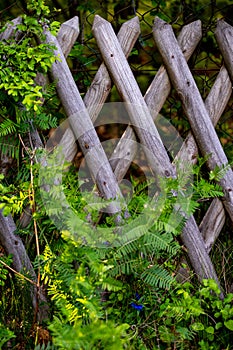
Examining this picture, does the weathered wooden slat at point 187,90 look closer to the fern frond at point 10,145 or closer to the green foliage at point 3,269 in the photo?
the fern frond at point 10,145

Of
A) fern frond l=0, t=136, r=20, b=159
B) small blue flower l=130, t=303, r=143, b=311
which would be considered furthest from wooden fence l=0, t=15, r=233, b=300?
small blue flower l=130, t=303, r=143, b=311

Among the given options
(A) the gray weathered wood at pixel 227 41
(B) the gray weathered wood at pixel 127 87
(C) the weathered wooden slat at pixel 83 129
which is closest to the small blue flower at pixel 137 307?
(C) the weathered wooden slat at pixel 83 129

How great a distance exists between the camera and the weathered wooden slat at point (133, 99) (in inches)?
93.4

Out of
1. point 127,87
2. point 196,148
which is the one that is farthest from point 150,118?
point 196,148

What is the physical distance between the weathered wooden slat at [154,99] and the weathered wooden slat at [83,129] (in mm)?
78

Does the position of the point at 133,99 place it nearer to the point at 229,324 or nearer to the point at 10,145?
the point at 10,145

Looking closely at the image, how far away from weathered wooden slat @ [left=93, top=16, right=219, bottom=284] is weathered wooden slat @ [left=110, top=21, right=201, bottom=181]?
55mm

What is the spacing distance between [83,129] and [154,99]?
38cm

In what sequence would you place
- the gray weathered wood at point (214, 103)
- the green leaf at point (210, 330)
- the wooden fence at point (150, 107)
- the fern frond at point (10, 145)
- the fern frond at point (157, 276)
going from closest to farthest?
the fern frond at point (157, 276) < the green leaf at point (210, 330) < the fern frond at point (10, 145) < the wooden fence at point (150, 107) < the gray weathered wood at point (214, 103)

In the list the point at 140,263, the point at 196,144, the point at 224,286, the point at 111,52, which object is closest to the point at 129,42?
the point at 111,52

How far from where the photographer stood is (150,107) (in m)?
2.44

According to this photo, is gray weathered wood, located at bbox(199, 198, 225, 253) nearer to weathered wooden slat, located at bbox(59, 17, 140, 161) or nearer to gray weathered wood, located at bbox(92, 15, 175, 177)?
gray weathered wood, located at bbox(92, 15, 175, 177)

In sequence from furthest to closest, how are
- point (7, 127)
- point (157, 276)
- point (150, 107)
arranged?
point (150, 107) → point (7, 127) → point (157, 276)

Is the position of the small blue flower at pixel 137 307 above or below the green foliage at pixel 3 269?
below
